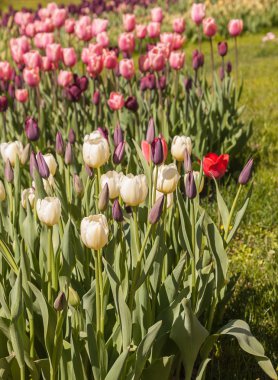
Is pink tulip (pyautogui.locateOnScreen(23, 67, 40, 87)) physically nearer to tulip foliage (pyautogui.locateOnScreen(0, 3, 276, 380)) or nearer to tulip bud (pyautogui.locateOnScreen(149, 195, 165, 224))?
tulip foliage (pyautogui.locateOnScreen(0, 3, 276, 380))

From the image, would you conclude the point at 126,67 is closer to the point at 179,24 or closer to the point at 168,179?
the point at 179,24

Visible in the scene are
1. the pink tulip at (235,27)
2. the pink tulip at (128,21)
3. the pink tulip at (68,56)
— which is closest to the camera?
the pink tulip at (68,56)

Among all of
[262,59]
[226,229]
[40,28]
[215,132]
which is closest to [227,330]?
[226,229]

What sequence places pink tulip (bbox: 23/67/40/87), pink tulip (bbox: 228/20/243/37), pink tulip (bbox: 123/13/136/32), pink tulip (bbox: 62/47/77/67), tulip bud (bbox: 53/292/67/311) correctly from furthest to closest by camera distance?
pink tulip (bbox: 123/13/136/32) < pink tulip (bbox: 228/20/243/37) < pink tulip (bbox: 62/47/77/67) < pink tulip (bbox: 23/67/40/87) < tulip bud (bbox: 53/292/67/311)

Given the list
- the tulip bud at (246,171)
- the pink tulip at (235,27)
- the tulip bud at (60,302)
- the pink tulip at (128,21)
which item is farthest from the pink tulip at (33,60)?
the tulip bud at (60,302)

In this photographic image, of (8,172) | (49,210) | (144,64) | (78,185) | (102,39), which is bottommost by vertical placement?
(144,64)

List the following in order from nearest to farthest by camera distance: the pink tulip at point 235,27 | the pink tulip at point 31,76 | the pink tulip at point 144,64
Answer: the pink tulip at point 31,76
the pink tulip at point 144,64
the pink tulip at point 235,27

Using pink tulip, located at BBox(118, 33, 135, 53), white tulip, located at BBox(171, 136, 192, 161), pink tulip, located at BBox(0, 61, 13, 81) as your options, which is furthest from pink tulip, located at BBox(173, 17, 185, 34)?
white tulip, located at BBox(171, 136, 192, 161)

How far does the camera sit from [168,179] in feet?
7.25

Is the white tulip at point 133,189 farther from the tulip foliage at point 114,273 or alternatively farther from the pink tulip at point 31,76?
the pink tulip at point 31,76

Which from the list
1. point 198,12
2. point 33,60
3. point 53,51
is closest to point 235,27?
point 198,12

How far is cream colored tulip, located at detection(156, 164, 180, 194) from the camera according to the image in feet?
7.22

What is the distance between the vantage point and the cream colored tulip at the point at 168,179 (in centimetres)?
220

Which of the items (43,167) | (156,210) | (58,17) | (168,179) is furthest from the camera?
(58,17)
